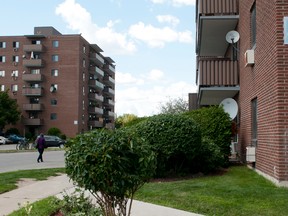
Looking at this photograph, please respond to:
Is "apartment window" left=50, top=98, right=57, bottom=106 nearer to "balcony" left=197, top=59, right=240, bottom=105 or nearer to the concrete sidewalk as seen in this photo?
"balcony" left=197, top=59, right=240, bottom=105

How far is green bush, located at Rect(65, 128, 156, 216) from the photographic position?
5.25 metres

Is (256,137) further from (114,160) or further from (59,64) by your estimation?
(59,64)

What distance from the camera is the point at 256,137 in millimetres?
13117

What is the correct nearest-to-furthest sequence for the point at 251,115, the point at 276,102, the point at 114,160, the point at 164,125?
the point at 114,160 < the point at 276,102 < the point at 164,125 < the point at 251,115

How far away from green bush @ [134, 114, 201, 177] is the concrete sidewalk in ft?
8.51

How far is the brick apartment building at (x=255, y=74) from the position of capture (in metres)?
9.66

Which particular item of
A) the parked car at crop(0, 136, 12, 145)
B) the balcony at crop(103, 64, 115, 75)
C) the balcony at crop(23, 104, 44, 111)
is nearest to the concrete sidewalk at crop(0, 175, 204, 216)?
the parked car at crop(0, 136, 12, 145)

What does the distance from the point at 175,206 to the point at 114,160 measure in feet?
9.59

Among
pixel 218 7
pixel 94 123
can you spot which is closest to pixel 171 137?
pixel 218 7

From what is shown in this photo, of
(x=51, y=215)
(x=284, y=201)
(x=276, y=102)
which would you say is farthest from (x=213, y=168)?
(x=51, y=215)

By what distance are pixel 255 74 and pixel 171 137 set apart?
3.28 m

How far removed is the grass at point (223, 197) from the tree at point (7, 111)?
63160 mm

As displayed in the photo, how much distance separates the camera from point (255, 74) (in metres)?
12.7

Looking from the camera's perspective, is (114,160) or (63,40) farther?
(63,40)
